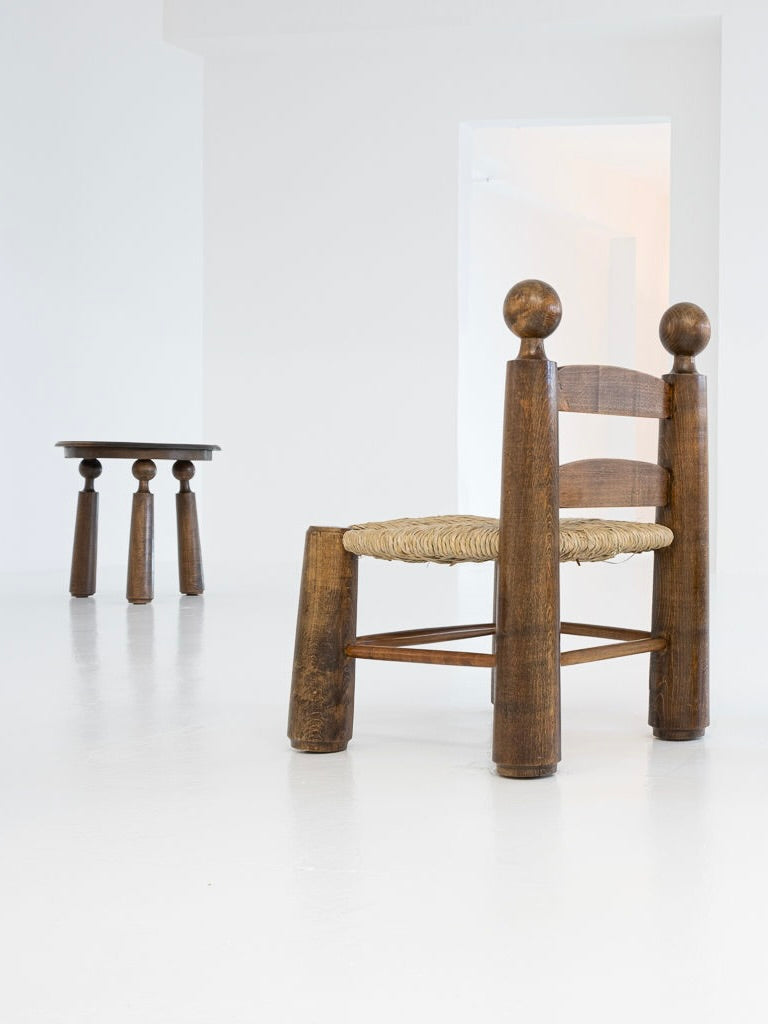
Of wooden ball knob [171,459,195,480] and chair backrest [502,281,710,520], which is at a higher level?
chair backrest [502,281,710,520]

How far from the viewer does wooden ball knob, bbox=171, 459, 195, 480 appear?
466 centimetres

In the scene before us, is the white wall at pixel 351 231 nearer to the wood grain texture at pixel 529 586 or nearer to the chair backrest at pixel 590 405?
the chair backrest at pixel 590 405

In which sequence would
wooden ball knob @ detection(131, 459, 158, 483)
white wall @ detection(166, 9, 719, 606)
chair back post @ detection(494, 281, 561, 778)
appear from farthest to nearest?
1. white wall @ detection(166, 9, 719, 606)
2. wooden ball knob @ detection(131, 459, 158, 483)
3. chair back post @ detection(494, 281, 561, 778)

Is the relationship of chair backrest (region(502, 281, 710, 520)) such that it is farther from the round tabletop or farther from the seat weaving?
the round tabletop

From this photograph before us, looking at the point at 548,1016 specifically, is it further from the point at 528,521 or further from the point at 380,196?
the point at 380,196

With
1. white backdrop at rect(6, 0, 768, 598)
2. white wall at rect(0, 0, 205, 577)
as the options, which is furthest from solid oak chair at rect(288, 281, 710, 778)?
white backdrop at rect(6, 0, 768, 598)

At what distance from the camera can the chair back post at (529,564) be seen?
5.87 feet

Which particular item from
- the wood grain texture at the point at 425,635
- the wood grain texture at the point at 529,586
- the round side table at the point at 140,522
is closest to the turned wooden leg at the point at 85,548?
the round side table at the point at 140,522

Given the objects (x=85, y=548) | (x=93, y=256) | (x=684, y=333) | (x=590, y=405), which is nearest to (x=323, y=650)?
(x=590, y=405)

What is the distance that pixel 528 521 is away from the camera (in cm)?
180

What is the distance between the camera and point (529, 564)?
1.80 m

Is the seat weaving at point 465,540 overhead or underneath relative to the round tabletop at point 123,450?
underneath

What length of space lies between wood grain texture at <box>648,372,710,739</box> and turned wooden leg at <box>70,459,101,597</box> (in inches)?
110

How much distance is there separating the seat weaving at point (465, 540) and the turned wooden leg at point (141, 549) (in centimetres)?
241
